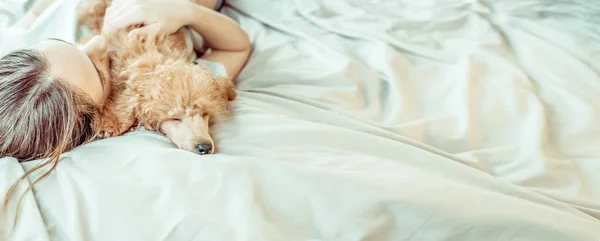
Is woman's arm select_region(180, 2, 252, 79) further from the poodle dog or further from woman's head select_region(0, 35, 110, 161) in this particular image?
woman's head select_region(0, 35, 110, 161)

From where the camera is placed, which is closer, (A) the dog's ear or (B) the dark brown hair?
(B) the dark brown hair

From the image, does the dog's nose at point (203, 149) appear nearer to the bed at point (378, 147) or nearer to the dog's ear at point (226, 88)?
the bed at point (378, 147)

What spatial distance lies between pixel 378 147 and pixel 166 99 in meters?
0.35

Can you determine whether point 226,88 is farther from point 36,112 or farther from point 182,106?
point 36,112

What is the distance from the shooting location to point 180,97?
82cm

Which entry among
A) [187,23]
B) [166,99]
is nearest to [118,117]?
[166,99]

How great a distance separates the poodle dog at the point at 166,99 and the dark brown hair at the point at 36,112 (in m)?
0.07

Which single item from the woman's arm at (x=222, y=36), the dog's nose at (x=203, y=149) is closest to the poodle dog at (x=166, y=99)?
the dog's nose at (x=203, y=149)

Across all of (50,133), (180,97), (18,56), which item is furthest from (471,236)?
(18,56)

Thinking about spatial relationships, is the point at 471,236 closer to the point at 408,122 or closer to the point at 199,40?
the point at 408,122

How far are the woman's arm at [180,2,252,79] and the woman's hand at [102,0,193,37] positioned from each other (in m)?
0.03

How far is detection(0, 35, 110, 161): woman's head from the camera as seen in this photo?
73 cm

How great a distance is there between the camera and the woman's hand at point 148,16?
100 centimetres

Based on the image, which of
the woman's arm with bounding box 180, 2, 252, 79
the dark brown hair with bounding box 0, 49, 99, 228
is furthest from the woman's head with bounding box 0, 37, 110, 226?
the woman's arm with bounding box 180, 2, 252, 79
